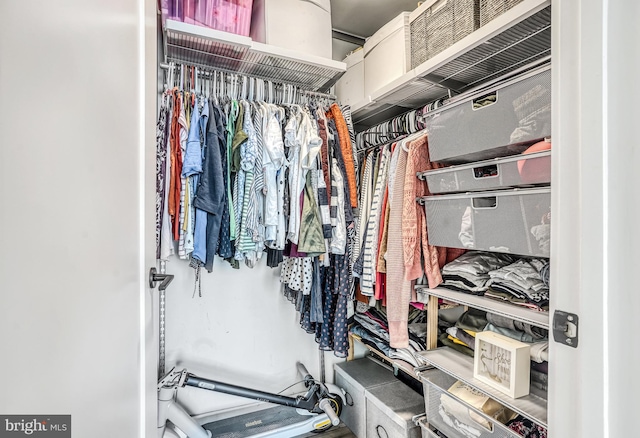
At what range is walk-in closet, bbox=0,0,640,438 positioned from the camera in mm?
313

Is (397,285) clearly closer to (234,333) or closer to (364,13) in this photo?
(234,333)

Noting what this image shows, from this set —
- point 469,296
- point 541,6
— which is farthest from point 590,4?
point 469,296

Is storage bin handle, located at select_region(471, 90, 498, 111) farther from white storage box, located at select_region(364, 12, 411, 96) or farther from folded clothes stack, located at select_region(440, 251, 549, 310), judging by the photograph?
folded clothes stack, located at select_region(440, 251, 549, 310)

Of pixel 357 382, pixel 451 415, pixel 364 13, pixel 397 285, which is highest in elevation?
pixel 364 13

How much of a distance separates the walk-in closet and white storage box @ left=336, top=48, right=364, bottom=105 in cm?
2

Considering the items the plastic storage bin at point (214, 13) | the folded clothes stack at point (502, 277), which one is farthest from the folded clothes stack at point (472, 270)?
the plastic storage bin at point (214, 13)

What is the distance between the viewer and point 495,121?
1.02m

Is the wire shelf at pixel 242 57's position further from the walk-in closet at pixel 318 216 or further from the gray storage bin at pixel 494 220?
the gray storage bin at pixel 494 220

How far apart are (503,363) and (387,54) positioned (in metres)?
1.39

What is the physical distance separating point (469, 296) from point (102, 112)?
47.2 inches

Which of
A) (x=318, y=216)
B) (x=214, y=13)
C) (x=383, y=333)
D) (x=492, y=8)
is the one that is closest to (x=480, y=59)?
(x=492, y=8)

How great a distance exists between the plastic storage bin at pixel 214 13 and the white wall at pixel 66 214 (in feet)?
2.93

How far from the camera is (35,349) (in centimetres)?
27

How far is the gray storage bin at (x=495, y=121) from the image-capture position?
895 mm
